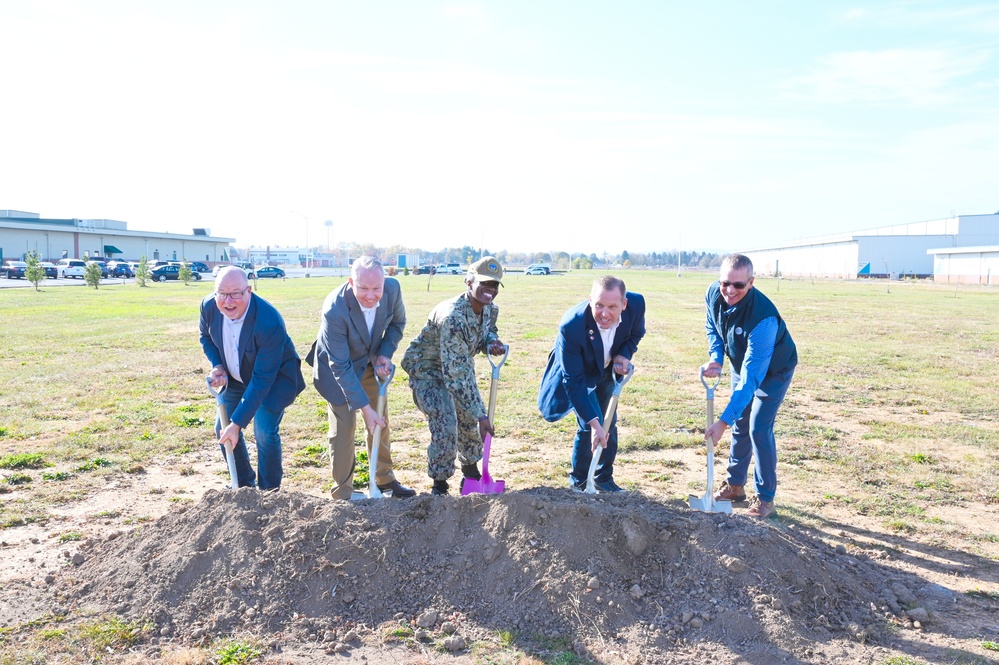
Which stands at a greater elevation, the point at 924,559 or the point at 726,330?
the point at 726,330

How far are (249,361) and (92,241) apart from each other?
74.8 meters

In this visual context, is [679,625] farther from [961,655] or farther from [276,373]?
[276,373]

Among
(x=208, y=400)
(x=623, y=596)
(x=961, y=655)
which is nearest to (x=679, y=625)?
(x=623, y=596)

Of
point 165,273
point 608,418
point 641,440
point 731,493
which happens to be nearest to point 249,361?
point 608,418

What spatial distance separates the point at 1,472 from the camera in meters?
6.20

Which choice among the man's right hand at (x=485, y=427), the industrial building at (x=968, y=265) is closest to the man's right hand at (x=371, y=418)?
the man's right hand at (x=485, y=427)

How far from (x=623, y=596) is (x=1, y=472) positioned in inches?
211

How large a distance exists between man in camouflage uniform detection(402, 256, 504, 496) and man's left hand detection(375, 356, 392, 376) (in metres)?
0.12

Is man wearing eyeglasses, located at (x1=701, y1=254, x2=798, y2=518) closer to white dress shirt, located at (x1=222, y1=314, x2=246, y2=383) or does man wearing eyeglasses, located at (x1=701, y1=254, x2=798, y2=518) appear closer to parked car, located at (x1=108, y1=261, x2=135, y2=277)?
white dress shirt, located at (x1=222, y1=314, x2=246, y2=383)

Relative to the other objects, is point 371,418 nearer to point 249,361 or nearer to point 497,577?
point 249,361

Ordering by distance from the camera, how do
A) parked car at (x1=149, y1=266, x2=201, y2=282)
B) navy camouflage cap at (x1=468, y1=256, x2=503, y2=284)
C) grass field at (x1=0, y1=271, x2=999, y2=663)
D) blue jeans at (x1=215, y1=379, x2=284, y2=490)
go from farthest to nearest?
1. parked car at (x1=149, y1=266, x2=201, y2=282)
2. grass field at (x1=0, y1=271, x2=999, y2=663)
3. blue jeans at (x1=215, y1=379, x2=284, y2=490)
4. navy camouflage cap at (x1=468, y1=256, x2=503, y2=284)

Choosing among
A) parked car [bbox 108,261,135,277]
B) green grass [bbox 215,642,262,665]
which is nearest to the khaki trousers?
green grass [bbox 215,642,262,665]

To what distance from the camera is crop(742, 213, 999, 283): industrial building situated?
68.9m

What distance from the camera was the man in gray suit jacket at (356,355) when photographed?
15.8ft
